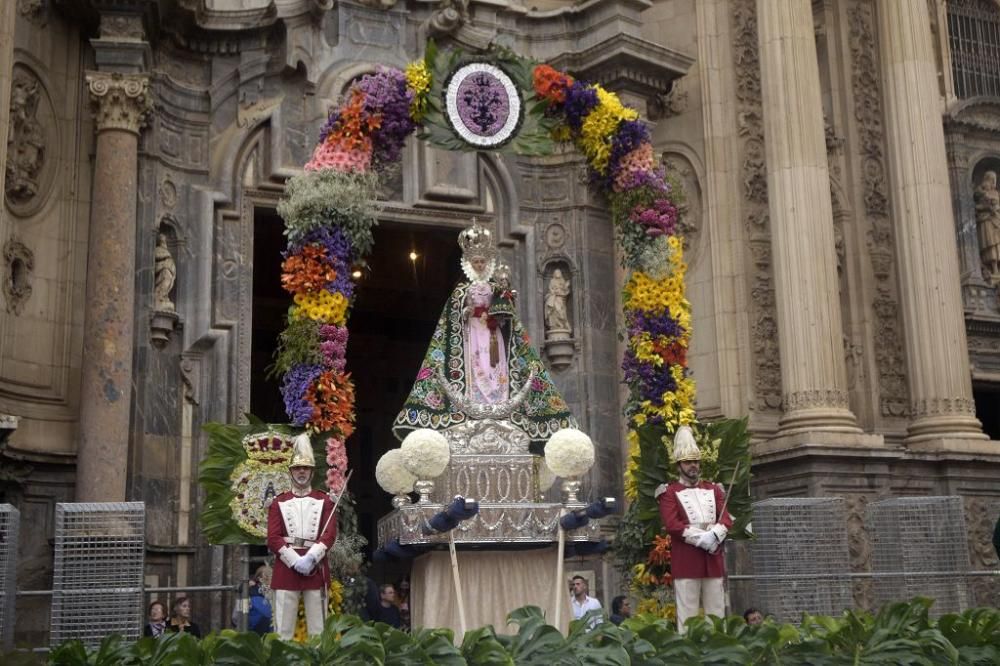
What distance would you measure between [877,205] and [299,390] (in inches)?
437

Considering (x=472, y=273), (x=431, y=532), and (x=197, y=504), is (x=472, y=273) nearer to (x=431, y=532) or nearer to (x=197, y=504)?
(x=431, y=532)

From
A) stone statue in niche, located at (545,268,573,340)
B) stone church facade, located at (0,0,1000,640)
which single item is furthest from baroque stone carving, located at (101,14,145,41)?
stone statue in niche, located at (545,268,573,340)

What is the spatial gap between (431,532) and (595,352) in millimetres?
7490

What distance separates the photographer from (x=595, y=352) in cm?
1945

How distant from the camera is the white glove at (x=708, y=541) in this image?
39.8 ft

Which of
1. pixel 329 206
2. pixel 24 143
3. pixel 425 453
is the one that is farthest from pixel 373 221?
pixel 24 143

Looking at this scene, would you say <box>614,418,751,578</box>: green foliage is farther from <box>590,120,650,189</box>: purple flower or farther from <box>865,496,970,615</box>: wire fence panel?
<box>590,120,650,189</box>: purple flower

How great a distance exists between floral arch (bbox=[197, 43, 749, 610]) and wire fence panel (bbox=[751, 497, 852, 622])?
1129 mm

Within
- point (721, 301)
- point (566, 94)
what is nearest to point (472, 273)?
point (566, 94)

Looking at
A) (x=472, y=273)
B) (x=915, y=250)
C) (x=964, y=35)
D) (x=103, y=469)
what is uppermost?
(x=964, y=35)

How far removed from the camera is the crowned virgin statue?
13492 mm

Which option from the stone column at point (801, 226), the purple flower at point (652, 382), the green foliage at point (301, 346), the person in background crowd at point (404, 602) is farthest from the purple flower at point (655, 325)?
the person in background crowd at point (404, 602)

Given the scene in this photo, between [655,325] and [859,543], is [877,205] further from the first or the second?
Answer: [655,325]

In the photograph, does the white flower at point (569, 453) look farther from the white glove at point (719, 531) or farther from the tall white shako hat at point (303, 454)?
the tall white shako hat at point (303, 454)
